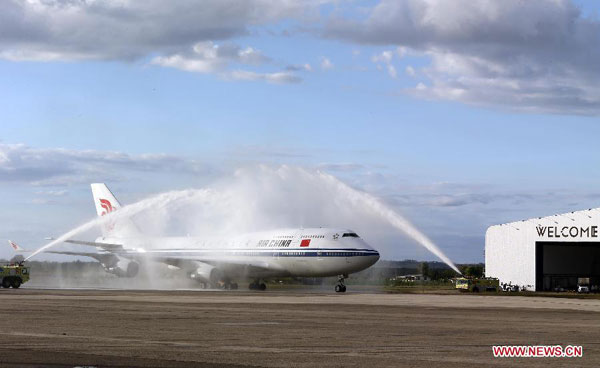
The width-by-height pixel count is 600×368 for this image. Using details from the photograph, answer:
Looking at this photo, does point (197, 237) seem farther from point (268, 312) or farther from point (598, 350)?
A: point (598, 350)

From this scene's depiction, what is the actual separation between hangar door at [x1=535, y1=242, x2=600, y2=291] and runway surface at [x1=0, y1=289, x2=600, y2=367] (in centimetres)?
7336

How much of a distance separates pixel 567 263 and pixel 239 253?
52.5 m

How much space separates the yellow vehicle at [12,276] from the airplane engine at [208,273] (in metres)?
17.5

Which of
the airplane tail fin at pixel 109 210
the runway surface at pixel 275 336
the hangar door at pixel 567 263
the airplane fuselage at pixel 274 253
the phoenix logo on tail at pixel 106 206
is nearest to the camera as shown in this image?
the runway surface at pixel 275 336

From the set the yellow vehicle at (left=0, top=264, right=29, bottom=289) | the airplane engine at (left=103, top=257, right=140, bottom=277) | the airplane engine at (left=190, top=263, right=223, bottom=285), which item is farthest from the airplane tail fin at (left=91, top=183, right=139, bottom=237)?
the airplane engine at (left=190, top=263, right=223, bottom=285)

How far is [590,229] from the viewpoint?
333ft

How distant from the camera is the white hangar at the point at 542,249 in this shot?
102875 millimetres

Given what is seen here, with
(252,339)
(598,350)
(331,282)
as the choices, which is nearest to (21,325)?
(252,339)

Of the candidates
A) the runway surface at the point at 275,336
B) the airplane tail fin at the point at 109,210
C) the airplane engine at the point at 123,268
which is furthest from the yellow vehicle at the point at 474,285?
the runway surface at the point at 275,336

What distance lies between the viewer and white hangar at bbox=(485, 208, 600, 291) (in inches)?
4050

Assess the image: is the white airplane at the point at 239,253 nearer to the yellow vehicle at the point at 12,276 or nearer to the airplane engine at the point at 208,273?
the airplane engine at the point at 208,273

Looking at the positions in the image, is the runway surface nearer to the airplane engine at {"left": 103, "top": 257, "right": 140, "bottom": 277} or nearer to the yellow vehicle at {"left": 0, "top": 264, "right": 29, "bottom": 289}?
the yellow vehicle at {"left": 0, "top": 264, "right": 29, "bottom": 289}

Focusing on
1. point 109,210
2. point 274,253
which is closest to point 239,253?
point 274,253

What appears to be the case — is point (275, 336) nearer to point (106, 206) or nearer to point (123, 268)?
point (123, 268)
